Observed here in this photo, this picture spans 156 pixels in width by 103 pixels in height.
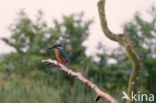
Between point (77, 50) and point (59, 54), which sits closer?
point (59, 54)

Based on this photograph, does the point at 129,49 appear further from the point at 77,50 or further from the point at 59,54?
the point at 77,50

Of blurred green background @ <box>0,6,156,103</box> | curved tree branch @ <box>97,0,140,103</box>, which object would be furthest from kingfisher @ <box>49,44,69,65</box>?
blurred green background @ <box>0,6,156,103</box>

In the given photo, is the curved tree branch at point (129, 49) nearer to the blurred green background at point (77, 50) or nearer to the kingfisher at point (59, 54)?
the kingfisher at point (59, 54)

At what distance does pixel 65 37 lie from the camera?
18.7 meters

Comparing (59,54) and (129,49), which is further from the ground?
(129,49)

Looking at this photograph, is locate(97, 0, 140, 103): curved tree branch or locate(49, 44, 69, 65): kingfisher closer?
locate(97, 0, 140, 103): curved tree branch

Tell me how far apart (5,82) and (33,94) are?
0.74 metres

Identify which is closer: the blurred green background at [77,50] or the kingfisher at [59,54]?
the kingfisher at [59,54]

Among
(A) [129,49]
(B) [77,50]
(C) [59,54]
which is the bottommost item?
(B) [77,50]

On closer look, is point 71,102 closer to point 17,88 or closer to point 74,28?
point 17,88

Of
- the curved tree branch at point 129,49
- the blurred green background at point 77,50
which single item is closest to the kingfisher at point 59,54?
the curved tree branch at point 129,49

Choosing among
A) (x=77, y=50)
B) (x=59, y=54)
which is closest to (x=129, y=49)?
(x=59, y=54)

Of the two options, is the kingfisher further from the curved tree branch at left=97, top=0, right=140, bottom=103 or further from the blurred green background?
the blurred green background

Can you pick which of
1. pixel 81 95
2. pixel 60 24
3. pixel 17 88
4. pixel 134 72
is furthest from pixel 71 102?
pixel 60 24
